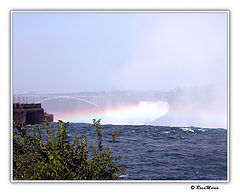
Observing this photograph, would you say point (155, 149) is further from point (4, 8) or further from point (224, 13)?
point (4, 8)

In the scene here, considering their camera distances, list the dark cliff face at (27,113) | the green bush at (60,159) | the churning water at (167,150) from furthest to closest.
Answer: the dark cliff face at (27,113), the churning water at (167,150), the green bush at (60,159)

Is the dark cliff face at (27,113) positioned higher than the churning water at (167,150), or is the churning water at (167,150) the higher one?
the dark cliff face at (27,113)

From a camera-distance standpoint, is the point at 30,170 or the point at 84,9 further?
the point at 84,9

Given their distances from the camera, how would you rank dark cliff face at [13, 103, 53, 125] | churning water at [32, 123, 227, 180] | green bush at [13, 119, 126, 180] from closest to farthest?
green bush at [13, 119, 126, 180] < churning water at [32, 123, 227, 180] < dark cliff face at [13, 103, 53, 125]

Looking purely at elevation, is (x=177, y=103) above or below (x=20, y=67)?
below

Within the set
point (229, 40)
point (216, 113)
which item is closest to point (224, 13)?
point (229, 40)
